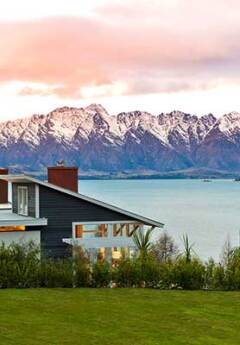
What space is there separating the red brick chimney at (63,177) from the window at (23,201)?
5.83 feet

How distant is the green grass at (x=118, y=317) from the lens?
539 inches

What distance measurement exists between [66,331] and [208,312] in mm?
4298

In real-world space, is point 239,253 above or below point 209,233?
above

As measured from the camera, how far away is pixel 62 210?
3112cm

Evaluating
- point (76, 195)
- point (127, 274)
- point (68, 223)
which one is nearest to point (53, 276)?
point (127, 274)

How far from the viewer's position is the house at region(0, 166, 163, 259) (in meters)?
30.4

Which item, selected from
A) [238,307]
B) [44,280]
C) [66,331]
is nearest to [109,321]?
[66,331]

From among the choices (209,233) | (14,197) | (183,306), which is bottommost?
(209,233)

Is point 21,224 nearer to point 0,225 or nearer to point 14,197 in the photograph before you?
point 0,225

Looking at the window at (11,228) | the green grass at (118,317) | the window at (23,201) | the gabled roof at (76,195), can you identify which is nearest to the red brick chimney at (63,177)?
the window at (23,201)

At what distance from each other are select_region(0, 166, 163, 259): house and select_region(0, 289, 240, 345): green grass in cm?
1092

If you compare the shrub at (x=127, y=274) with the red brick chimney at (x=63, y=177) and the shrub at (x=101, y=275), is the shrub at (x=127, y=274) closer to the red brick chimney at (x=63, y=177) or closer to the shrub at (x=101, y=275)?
the shrub at (x=101, y=275)

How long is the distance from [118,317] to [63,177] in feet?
63.5

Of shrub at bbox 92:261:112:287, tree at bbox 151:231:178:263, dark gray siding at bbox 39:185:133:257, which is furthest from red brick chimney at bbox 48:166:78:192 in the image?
shrub at bbox 92:261:112:287
